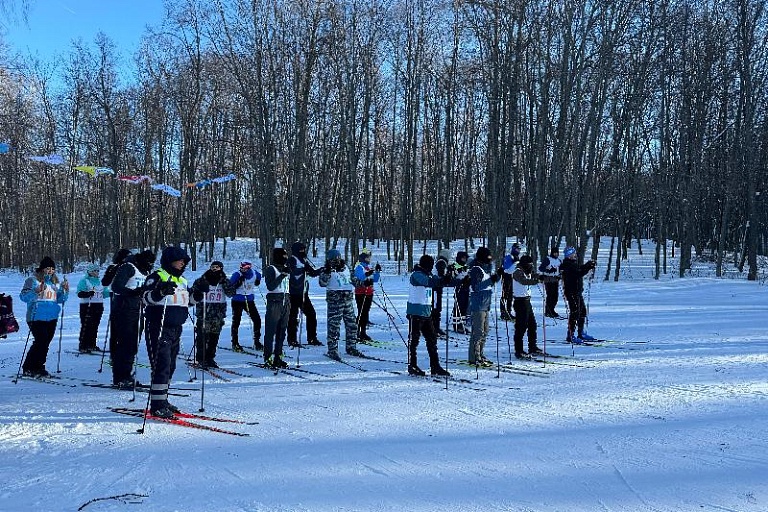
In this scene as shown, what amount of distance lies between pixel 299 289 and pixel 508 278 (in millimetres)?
5688

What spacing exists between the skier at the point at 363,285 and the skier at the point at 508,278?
289 cm

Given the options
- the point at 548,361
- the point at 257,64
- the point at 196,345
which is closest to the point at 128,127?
the point at 257,64

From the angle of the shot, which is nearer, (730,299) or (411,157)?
(730,299)

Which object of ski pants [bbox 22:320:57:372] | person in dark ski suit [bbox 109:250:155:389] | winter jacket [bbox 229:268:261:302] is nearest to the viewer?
person in dark ski suit [bbox 109:250:155:389]

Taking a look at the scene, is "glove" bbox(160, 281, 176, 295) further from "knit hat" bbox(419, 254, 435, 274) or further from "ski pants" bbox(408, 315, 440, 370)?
"knit hat" bbox(419, 254, 435, 274)

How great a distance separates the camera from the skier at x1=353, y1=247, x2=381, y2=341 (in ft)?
41.1

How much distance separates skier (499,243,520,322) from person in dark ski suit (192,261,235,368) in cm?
593

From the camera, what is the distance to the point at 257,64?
26.5m

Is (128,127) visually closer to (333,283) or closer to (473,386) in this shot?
(333,283)

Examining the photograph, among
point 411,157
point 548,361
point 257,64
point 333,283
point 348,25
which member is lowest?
point 548,361

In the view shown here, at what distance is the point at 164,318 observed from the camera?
23.0 ft

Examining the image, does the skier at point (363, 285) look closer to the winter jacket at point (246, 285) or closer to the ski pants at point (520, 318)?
the winter jacket at point (246, 285)

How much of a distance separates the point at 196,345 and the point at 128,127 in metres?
30.7

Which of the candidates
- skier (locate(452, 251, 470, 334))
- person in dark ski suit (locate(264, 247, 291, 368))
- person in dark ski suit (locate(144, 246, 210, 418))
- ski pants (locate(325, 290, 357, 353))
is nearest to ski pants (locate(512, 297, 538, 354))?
skier (locate(452, 251, 470, 334))
